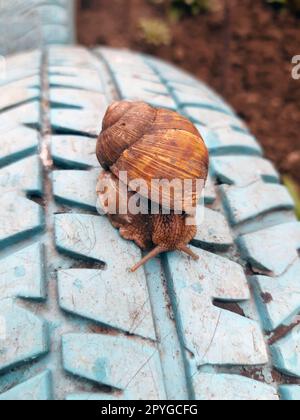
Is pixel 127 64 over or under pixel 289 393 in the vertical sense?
over

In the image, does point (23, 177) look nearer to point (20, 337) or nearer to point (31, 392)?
point (20, 337)

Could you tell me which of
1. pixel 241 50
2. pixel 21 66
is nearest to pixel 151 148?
pixel 21 66

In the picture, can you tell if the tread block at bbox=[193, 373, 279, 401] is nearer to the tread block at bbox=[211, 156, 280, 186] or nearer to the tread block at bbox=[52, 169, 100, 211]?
the tread block at bbox=[52, 169, 100, 211]

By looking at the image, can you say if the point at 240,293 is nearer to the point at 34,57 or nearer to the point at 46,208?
the point at 46,208

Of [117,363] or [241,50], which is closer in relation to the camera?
[117,363]

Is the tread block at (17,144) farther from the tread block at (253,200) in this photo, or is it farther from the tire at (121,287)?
the tread block at (253,200)

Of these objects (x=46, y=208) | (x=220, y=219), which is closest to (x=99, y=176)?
(x=46, y=208)

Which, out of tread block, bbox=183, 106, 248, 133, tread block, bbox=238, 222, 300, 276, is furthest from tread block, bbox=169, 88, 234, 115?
tread block, bbox=238, 222, 300, 276
